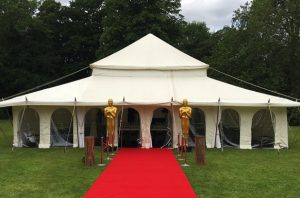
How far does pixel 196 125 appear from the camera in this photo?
61.1 ft

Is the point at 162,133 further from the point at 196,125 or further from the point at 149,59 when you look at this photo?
the point at 149,59

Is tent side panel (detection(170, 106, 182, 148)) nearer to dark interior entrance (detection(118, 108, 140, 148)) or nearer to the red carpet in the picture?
dark interior entrance (detection(118, 108, 140, 148))

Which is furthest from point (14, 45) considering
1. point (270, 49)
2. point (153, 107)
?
point (153, 107)

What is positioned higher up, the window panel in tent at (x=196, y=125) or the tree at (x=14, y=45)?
the tree at (x=14, y=45)

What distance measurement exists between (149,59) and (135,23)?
16.5 metres

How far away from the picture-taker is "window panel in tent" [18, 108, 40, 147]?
1875 cm

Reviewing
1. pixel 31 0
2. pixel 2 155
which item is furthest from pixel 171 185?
pixel 31 0

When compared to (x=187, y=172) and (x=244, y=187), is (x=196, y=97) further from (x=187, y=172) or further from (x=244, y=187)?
(x=244, y=187)

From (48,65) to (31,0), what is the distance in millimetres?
7806

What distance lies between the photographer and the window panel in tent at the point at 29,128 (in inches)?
738

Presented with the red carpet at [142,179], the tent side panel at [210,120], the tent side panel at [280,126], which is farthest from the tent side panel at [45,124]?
the tent side panel at [280,126]

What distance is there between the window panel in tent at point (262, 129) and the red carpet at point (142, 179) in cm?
479

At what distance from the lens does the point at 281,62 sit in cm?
3703

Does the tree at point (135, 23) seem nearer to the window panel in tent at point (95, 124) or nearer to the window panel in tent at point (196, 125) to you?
the window panel in tent at point (95, 124)
